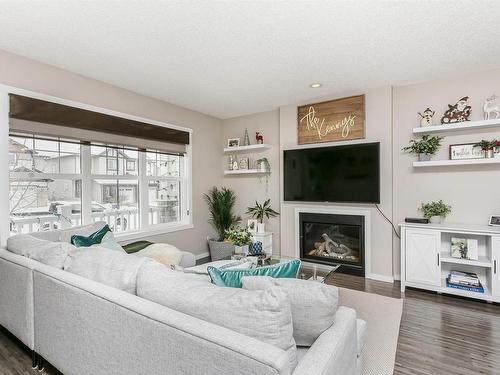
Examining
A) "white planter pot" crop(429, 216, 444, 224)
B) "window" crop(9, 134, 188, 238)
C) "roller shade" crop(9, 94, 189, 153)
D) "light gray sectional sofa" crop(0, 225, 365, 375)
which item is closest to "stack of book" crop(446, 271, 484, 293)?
"white planter pot" crop(429, 216, 444, 224)

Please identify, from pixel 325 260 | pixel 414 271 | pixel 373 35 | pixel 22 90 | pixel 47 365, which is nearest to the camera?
pixel 47 365

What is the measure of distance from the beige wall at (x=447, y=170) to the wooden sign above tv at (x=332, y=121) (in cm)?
45

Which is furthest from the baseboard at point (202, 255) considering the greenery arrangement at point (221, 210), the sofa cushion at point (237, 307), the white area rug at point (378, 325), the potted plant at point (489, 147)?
the potted plant at point (489, 147)

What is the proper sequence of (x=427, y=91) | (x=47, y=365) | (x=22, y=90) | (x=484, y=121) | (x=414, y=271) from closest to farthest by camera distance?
(x=47, y=365)
(x=22, y=90)
(x=484, y=121)
(x=414, y=271)
(x=427, y=91)

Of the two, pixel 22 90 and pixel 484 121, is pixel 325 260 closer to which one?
pixel 484 121

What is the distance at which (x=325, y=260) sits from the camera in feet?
13.0

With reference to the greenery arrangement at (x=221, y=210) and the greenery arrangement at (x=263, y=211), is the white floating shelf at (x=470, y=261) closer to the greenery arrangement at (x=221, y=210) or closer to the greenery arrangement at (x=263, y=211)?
the greenery arrangement at (x=263, y=211)

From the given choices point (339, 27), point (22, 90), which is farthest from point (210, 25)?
point (22, 90)

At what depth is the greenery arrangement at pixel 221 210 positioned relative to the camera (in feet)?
15.6

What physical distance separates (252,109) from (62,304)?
3.69 metres

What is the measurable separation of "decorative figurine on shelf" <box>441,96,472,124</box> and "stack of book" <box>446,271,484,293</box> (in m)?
1.71

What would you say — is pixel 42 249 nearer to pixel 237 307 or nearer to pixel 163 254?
pixel 163 254

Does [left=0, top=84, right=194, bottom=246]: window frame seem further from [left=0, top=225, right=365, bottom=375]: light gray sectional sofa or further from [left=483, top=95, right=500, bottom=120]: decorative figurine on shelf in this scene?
[left=483, top=95, right=500, bottom=120]: decorative figurine on shelf

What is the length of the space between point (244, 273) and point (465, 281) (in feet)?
9.08
